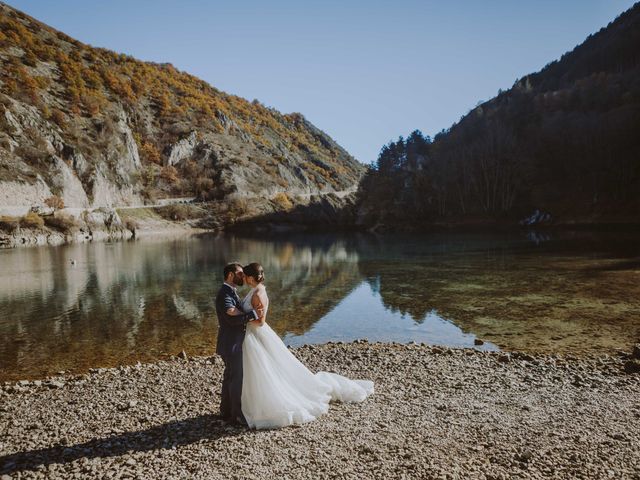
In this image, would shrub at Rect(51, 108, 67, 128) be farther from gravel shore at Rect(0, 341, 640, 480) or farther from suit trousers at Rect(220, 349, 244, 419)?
suit trousers at Rect(220, 349, 244, 419)

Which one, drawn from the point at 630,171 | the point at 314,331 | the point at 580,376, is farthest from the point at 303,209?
the point at 580,376

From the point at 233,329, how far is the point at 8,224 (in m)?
79.6

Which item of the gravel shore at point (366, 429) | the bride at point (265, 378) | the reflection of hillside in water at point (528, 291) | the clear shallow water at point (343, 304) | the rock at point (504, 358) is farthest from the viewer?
the reflection of hillside in water at point (528, 291)

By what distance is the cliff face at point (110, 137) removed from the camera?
3735 inches

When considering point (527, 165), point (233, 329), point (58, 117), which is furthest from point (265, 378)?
point (58, 117)

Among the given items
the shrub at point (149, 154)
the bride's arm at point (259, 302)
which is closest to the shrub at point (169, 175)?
the shrub at point (149, 154)

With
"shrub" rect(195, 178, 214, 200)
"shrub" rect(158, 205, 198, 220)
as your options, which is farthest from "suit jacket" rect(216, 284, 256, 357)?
"shrub" rect(195, 178, 214, 200)

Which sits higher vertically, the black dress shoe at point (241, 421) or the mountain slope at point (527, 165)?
the mountain slope at point (527, 165)

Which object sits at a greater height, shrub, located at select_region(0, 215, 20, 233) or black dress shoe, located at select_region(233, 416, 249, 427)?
shrub, located at select_region(0, 215, 20, 233)

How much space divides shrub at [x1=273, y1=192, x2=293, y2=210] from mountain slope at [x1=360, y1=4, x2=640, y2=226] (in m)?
26.2

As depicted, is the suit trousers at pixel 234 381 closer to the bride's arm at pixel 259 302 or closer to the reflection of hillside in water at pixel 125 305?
the bride's arm at pixel 259 302

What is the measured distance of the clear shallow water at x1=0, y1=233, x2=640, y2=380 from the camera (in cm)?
1723

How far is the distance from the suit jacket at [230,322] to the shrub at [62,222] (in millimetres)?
85291

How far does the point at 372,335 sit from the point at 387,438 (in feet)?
36.4
